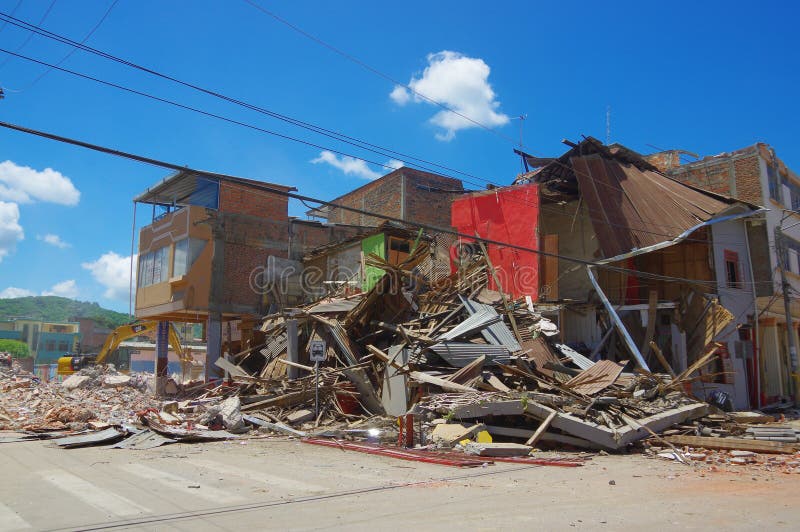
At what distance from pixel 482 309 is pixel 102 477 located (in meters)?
11.8

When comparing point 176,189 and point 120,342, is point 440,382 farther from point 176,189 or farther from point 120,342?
point 120,342

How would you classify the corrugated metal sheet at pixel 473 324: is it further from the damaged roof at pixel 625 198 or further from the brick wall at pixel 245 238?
the brick wall at pixel 245 238

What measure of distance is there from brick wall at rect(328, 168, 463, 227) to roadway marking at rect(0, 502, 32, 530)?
A: 3080 cm

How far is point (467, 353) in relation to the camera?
15.7m

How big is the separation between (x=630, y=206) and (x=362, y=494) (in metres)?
17.2

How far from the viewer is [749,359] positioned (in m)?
23.6

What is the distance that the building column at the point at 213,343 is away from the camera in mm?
24875

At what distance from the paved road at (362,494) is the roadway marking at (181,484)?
2 cm

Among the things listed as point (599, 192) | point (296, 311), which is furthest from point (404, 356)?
point (599, 192)

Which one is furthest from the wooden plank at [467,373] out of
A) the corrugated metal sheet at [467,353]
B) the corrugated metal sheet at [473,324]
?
the corrugated metal sheet at [473,324]

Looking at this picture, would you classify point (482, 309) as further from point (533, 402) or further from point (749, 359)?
point (749, 359)

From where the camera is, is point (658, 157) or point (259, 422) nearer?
point (259, 422)

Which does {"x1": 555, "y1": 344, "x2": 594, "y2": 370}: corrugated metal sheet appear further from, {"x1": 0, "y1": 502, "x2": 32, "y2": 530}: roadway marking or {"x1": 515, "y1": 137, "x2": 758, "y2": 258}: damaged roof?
{"x1": 0, "y1": 502, "x2": 32, "y2": 530}: roadway marking

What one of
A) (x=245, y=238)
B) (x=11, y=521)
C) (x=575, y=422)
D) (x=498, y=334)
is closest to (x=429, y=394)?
(x=498, y=334)
